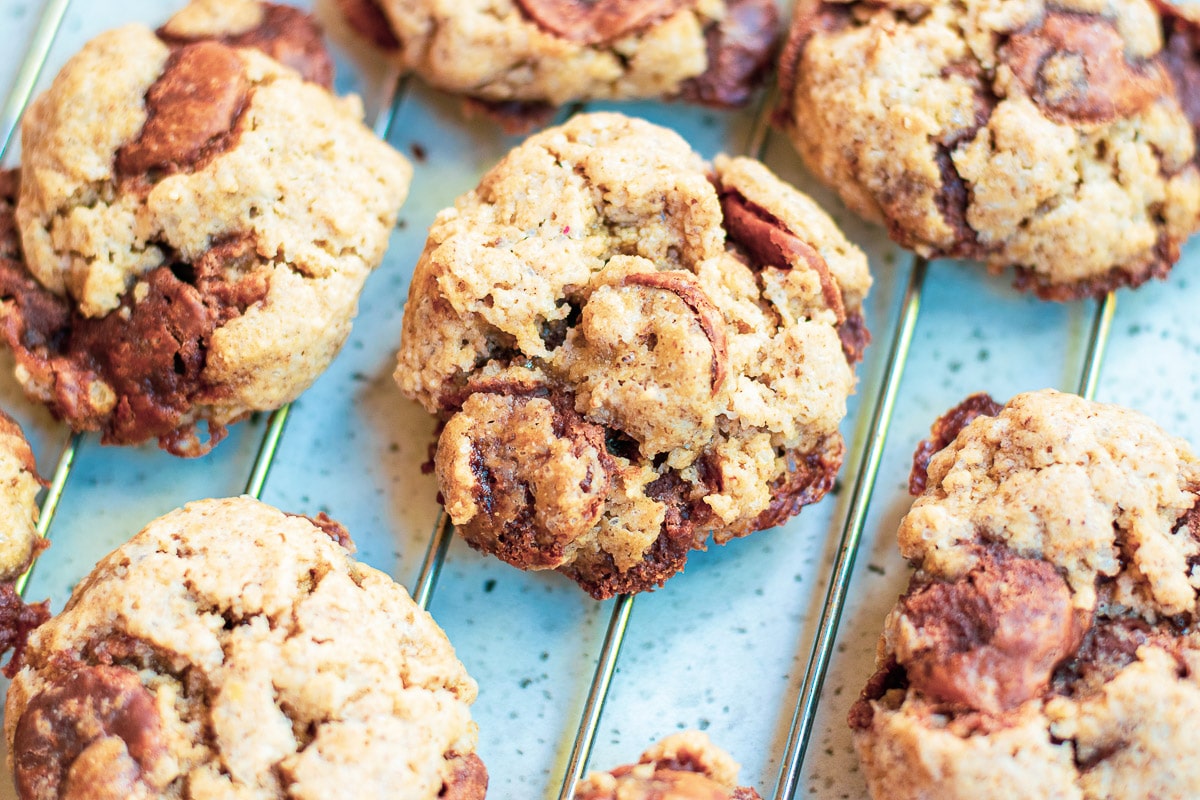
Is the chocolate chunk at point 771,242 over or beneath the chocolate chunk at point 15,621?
over

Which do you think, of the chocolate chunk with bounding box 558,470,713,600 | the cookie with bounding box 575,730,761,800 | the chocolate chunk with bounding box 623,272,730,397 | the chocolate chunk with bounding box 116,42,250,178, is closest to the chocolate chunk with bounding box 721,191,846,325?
the chocolate chunk with bounding box 623,272,730,397

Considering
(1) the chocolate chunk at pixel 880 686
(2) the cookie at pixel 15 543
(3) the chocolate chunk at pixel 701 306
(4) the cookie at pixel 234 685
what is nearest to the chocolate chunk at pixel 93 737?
(4) the cookie at pixel 234 685

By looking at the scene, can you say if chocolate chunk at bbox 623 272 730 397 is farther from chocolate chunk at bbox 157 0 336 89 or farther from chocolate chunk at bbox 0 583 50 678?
chocolate chunk at bbox 0 583 50 678

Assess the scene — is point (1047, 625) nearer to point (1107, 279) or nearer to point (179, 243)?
point (1107, 279)

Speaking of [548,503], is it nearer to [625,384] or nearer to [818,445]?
A: [625,384]

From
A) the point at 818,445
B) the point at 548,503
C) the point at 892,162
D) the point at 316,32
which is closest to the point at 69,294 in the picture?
the point at 316,32

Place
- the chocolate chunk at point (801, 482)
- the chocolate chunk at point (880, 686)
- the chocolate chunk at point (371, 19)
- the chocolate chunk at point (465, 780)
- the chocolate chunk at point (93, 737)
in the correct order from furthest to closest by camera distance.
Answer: the chocolate chunk at point (371, 19)
the chocolate chunk at point (801, 482)
the chocolate chunk at point (880, 686)
the chocolate chunk at point (465, 780)
the chocolate chunk at point (93, 737)

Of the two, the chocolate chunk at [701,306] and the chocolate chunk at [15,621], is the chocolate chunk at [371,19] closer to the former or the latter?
the chocolate chunk at [701,306]
